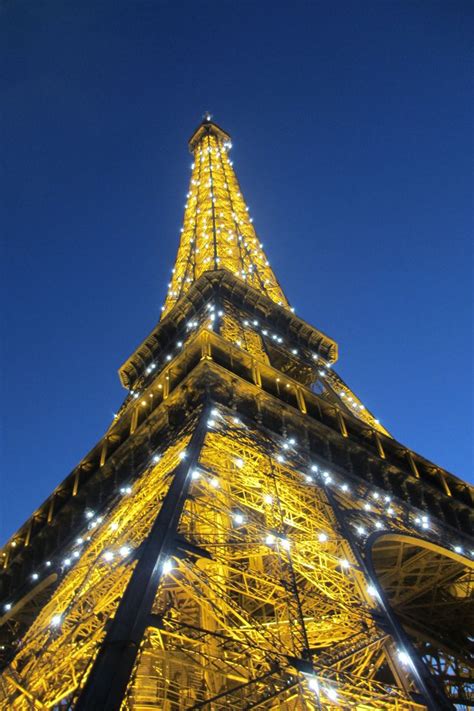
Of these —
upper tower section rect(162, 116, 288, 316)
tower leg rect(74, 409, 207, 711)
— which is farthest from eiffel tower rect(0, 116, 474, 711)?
upper tower section rect(162, 116, 288, 316)

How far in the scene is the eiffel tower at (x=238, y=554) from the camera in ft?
30.1

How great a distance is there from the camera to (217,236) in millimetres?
44812

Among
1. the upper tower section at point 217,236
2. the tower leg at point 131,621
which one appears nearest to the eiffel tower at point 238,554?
the tower leg at point 131,621

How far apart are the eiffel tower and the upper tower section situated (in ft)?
22.3

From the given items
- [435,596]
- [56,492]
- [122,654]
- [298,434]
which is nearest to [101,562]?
[122,654]

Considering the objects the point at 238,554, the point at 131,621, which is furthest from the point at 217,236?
the point at 131,621

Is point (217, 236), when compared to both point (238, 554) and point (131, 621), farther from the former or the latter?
point (131, 621)

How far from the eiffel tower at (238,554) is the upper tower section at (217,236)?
22.3 feet

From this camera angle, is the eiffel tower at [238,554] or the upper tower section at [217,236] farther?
the upper tower section at [217,236]

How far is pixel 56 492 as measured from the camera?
77.4ft

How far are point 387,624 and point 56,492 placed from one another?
52.5 feet

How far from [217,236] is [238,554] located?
3586 cm

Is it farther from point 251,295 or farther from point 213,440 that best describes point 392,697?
point 251,295

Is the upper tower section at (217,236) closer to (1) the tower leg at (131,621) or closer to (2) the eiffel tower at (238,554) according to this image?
(2) the eiffel tower at (238,554)
